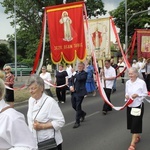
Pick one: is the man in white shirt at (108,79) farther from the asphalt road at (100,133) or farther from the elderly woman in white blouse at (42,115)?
the elderly woman in white blouse at (42,115)

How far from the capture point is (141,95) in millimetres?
5836

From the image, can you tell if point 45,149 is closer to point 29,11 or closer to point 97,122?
point 97,122

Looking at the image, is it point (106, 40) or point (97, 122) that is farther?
point (106, 40)

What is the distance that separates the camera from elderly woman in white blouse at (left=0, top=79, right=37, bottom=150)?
2164 mm

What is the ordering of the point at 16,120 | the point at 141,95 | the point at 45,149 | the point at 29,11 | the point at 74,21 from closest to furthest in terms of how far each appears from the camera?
the point at 16,120, the point at 45,149, the point at 141,95, the point at 74,21, the point at 29,11

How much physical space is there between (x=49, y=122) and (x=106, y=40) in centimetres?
813


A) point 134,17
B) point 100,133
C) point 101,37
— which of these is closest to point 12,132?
point 100,133

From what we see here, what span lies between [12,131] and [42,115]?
1275 mm

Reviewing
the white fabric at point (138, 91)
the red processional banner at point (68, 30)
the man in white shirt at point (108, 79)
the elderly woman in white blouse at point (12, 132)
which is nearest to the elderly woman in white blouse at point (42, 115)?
the elderly woman in white blouse at point (12, 132)

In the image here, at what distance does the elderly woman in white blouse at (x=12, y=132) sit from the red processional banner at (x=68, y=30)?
6153 mm

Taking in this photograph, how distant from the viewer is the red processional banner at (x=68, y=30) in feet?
27.2

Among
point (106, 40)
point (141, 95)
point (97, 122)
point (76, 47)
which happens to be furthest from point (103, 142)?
point (106, 40)

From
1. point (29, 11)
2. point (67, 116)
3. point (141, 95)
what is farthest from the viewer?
point (29, 11)

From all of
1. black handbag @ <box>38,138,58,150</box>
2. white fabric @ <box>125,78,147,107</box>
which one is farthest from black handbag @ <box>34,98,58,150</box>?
white fabric @ <box>125,78,147,107</box>
